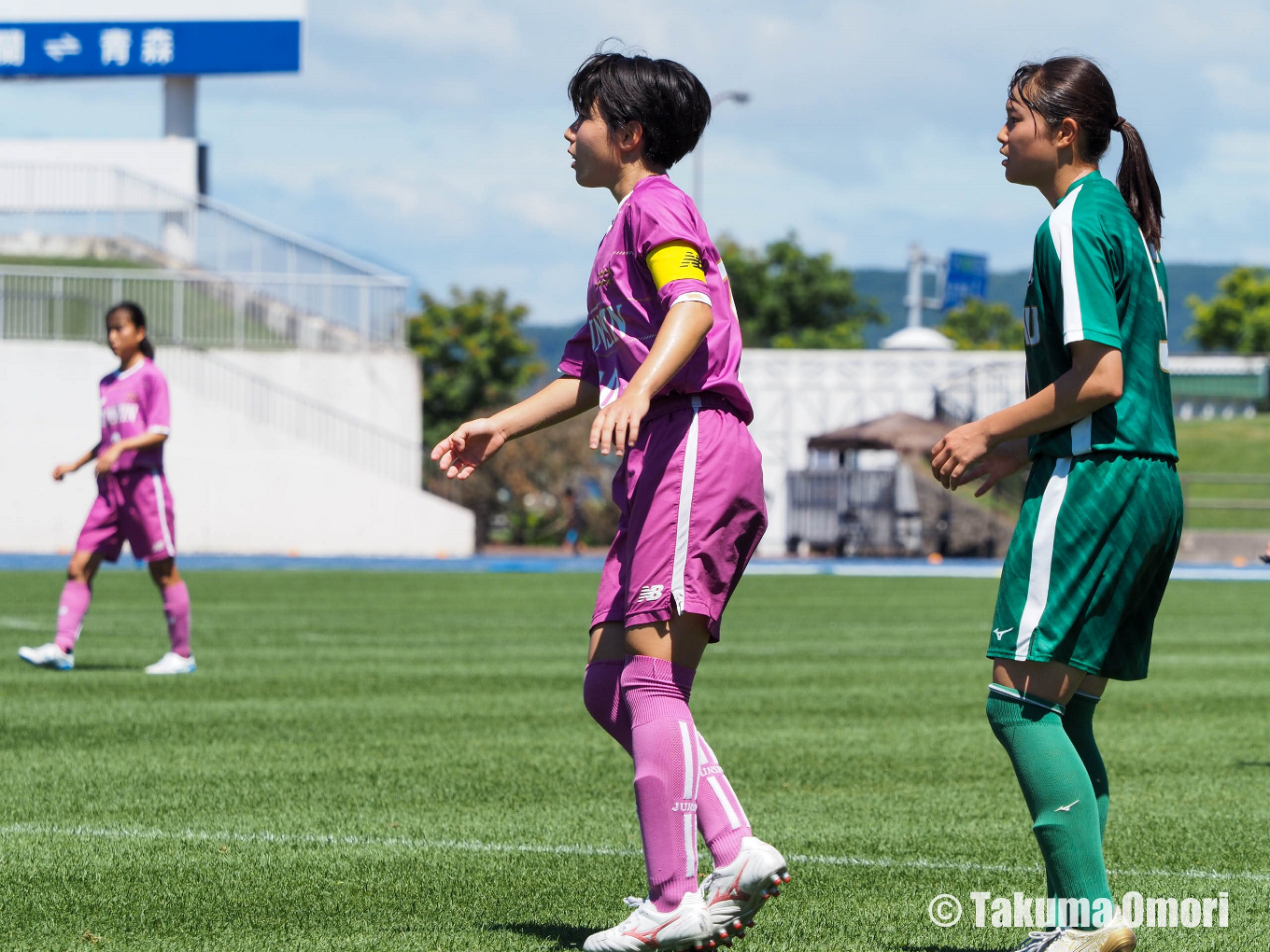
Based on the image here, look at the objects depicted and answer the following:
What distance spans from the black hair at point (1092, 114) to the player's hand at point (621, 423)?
3.75 feet

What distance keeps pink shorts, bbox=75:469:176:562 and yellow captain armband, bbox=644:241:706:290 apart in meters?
7.07

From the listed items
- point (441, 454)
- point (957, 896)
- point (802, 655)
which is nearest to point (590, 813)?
point (957, 896)

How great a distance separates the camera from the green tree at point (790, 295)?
84438 mm

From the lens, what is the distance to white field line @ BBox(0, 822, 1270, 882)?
200 inches

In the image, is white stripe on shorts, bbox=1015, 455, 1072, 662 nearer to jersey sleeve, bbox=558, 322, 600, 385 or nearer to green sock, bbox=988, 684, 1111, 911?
green sock, bbox=988, 684, 1111, 911

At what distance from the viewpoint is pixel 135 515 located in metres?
10.6

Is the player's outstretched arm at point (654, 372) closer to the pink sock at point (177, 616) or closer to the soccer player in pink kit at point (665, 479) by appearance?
the soccer player in pink kit at point (665, 479)

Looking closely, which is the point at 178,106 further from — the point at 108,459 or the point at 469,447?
the point at 469,447

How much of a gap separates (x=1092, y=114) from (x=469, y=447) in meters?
1.67

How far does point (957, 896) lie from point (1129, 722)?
4469 mm

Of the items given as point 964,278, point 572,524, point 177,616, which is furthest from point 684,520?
point 964,278

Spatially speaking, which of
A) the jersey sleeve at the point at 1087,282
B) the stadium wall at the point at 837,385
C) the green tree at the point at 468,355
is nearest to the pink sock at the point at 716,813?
the jersey sleeve at the point at 1087,282

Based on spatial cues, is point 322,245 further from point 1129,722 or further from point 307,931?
point 307,931

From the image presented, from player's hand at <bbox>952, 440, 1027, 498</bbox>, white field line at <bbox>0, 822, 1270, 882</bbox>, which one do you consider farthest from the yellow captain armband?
white field line at <bbox>0, 822, 1270, 882</bbox>
